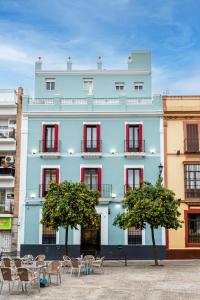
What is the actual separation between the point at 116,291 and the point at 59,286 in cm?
246

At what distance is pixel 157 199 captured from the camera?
83.3 feet

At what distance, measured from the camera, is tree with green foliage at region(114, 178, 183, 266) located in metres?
25.0

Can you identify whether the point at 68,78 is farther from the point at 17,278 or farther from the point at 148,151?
the point at 17,278

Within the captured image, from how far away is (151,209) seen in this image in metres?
24.9

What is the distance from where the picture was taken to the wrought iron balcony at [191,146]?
104 ft

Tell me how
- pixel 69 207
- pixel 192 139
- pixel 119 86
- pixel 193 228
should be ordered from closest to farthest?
pixel 69 207, pixel 193 228, pixel 192 139, pixel 119 86

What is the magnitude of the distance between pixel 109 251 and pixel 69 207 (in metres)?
6.93

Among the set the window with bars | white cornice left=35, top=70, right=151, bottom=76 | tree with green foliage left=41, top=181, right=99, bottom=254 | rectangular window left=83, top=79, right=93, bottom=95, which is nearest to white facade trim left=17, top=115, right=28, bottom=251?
tree with green foliage left=41, top=181, right=99, bottom=254

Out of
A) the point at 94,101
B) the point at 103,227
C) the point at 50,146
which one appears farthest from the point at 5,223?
the point at 94,101

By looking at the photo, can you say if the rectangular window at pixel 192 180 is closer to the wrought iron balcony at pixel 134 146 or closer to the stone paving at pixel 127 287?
the wrought iron balcony at pixel 134 146

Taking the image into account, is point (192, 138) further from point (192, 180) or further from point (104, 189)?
point (104, 189)

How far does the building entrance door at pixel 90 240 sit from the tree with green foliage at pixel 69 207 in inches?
208

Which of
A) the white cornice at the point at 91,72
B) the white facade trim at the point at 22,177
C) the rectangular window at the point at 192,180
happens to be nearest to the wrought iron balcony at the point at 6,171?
the white facade trim at the point at 22,177

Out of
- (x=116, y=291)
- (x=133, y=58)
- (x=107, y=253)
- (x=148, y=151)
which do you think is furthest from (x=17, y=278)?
(x=133, y=58)
